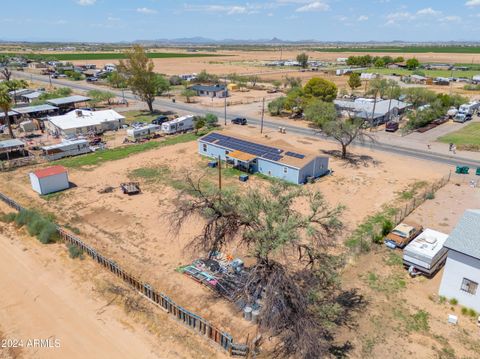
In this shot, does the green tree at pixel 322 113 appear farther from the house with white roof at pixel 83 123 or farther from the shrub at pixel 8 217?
the shrub at pixel 8 217

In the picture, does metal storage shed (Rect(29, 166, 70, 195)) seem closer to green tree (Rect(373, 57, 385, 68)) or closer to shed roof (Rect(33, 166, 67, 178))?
shed roof (Rect(33, 166, 67, 178))

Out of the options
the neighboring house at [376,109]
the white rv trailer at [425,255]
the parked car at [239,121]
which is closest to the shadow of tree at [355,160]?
the neighboring house at [376,109]

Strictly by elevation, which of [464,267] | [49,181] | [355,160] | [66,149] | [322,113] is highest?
[322,113]

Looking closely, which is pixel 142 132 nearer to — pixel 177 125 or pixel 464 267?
pixel 177 125

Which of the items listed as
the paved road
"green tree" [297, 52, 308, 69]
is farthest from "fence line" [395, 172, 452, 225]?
"green tree" [297, 52, 308, 69]

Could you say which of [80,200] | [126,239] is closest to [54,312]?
[126,239]

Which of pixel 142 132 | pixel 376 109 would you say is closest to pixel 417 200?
pixel 376 109
